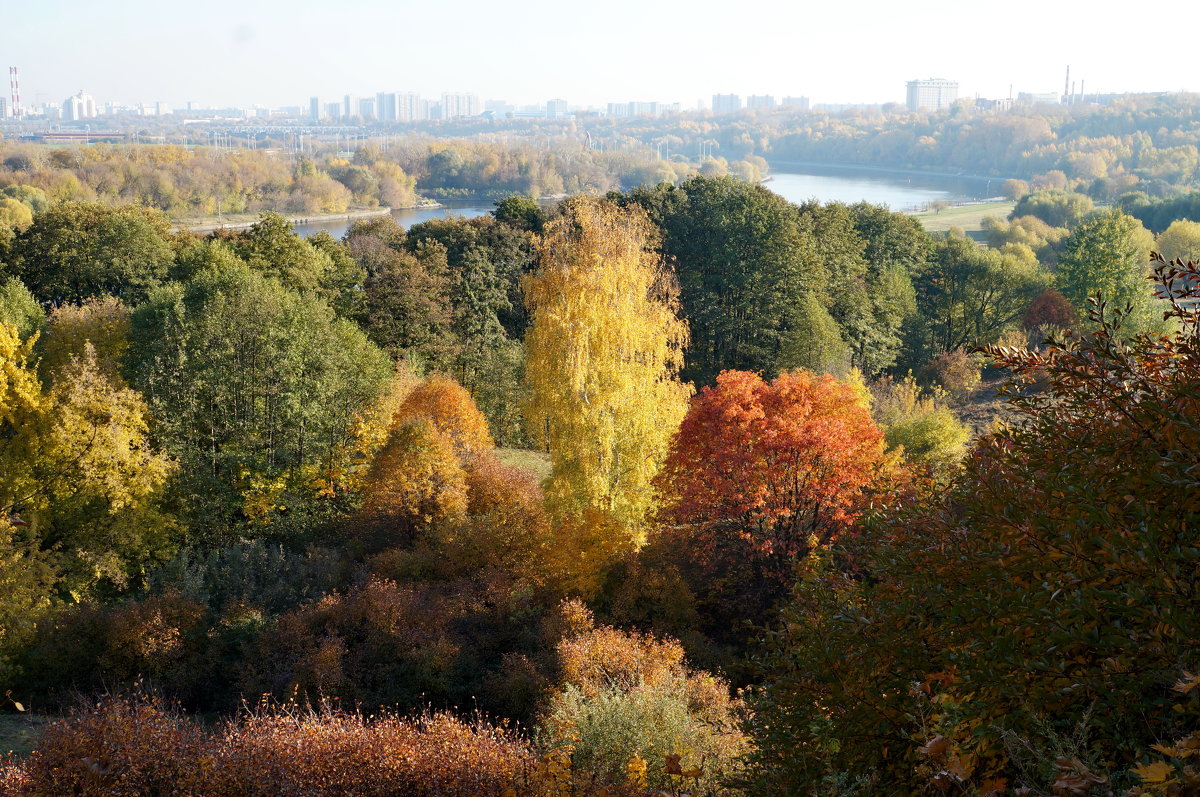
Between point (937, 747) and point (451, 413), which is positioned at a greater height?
point (937, 747)

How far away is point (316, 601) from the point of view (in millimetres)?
19797

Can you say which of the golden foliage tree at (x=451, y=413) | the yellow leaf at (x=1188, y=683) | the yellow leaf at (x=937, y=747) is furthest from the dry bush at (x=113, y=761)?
the golden foliage tree at (x=451, y=413)

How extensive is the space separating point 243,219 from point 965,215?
227 feet

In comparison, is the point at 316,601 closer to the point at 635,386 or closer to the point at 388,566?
the point at 388,566

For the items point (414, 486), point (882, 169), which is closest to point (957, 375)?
point (414, 486)

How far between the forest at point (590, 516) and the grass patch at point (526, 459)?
37cm

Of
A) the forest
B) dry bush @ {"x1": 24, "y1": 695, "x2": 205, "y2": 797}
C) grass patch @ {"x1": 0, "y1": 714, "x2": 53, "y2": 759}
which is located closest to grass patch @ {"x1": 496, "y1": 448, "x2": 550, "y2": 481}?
the forest

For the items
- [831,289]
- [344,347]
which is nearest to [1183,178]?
[831,289]

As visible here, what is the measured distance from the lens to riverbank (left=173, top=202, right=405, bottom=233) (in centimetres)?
7650

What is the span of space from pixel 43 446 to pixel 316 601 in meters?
9.60

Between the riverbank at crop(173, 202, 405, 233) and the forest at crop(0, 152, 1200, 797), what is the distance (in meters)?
37.9

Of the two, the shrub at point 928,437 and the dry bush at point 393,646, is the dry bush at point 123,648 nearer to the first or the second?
the dry bush at point 393,646

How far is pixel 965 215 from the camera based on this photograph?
89.8m

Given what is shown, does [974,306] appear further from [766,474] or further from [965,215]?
[965,215]
